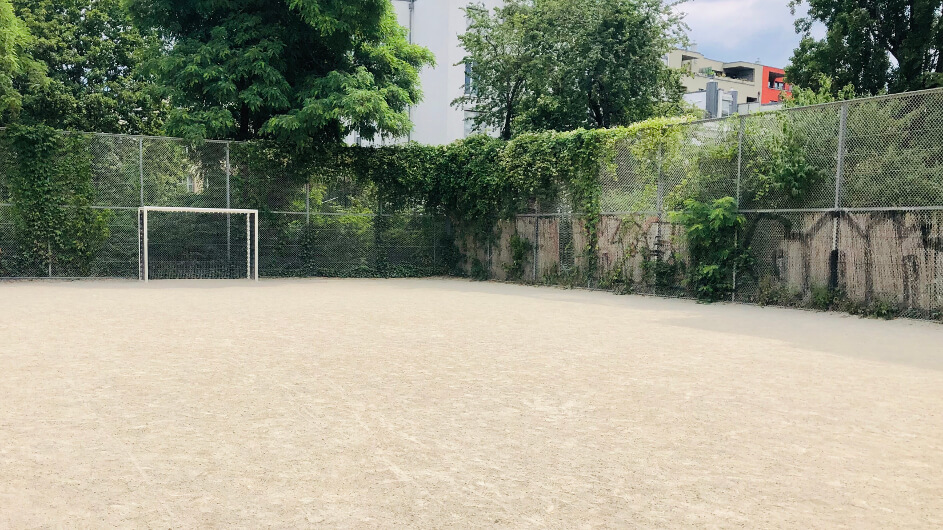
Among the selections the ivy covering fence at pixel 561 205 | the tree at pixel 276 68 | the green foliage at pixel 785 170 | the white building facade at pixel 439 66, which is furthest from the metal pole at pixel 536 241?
the white building facade at pixel 439 66

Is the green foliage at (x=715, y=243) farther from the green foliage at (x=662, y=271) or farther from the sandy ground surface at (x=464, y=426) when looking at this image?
the sandy ground surface at (x=464, y=426)

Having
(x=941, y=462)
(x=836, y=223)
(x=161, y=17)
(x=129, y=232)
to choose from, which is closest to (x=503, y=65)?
(x=161, y=17)

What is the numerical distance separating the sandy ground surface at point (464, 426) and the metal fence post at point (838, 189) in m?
2.34

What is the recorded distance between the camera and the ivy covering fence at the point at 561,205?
11367 mm

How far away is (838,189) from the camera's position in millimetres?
11859

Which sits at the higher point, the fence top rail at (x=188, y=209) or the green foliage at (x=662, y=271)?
the fence top rail at (x=188, y=209)

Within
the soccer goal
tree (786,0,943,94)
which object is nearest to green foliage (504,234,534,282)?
the soccer goal

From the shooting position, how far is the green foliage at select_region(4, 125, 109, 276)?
55.0 feet

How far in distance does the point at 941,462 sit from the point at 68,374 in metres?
6.10

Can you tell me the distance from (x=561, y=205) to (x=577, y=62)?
10296mm

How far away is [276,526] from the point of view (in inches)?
124

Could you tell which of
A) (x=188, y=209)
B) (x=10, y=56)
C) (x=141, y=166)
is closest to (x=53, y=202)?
(x=141, y=166)

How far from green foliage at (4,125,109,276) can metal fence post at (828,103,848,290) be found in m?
14.7

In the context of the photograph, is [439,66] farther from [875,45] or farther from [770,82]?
[770,82]
